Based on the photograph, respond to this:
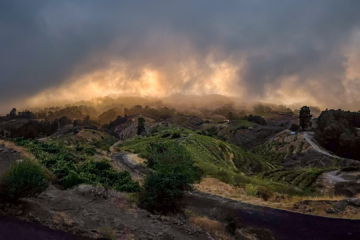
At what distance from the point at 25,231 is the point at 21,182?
3.99 m

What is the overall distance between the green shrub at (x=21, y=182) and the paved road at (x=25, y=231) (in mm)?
1843

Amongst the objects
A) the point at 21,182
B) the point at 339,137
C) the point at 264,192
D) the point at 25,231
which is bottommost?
the point at 264,192

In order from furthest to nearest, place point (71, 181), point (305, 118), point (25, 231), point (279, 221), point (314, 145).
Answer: point (305, 118) < point (314, 145) < point (71, 181) < point (279, 221) < point (25, 231)

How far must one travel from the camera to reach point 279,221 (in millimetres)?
20562

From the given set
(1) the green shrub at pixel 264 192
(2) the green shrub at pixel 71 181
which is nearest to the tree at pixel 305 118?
(1) the green shrub at pixel 264 192

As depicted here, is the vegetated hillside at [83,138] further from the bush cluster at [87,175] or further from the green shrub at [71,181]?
the green shrub at [71,181]

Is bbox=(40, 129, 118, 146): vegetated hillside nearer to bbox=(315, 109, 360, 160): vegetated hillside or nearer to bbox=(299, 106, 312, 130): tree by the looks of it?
bbox=(315, 109, 360, 160): vegetated hillside

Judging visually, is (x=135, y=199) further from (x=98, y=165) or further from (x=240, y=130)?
(x=240, y=130)

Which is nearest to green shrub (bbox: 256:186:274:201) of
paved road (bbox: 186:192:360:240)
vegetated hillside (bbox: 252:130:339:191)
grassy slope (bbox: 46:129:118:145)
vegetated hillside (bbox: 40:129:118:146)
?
paved road (bbox: 186:192:360:240)

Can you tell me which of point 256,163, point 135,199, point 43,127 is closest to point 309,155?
point 256,163

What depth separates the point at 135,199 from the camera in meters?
22.0

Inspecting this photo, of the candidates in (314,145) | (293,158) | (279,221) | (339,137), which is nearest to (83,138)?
(293,158)

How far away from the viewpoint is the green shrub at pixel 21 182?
14672 mm

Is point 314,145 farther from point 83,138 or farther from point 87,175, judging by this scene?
point 83,138
